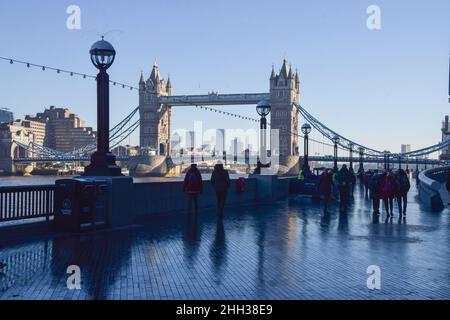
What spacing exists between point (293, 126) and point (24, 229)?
10281 centimetres

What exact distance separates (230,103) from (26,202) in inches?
3973

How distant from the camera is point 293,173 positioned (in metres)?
88.6

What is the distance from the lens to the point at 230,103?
362 feet

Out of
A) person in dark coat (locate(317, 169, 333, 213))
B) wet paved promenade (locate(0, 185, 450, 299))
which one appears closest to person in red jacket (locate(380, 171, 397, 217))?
person in dark coat (locate(317, 169, 333, 213))

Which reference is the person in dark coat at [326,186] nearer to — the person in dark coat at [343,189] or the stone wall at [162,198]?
the person in dark coat at [343,189]

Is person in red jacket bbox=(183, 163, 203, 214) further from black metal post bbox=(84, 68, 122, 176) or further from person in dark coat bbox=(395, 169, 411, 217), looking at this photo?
person in dark coat bbox=(395, 169, 411, 217)

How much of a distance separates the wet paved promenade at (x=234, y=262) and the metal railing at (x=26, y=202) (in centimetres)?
79

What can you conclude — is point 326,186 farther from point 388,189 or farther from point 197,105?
point 197,105

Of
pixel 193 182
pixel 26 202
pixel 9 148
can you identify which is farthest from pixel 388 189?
pixel 9 148

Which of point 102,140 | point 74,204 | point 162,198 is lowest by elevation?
point 162,198

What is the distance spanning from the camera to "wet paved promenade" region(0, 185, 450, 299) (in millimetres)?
6352
